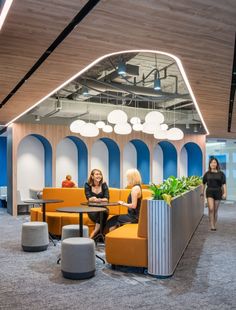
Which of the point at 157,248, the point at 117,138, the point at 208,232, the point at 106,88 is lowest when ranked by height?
the point at 208,232

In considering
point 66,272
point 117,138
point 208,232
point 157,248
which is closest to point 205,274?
point 157,248

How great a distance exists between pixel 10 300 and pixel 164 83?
8202 millimetres

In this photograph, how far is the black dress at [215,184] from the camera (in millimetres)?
7633

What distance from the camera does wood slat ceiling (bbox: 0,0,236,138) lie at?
10.6ft

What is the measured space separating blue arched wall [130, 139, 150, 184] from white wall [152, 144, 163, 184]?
71 cm

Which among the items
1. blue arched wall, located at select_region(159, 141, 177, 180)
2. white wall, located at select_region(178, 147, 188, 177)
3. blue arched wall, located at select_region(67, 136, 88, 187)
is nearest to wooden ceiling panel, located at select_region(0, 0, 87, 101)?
blue arched wall, located at select_region(67, 136, 88, 187)

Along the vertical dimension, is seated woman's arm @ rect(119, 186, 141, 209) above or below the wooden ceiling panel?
below

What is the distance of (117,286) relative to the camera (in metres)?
4.16

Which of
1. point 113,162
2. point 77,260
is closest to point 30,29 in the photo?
point 77,260

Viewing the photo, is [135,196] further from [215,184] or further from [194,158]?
[194,158]

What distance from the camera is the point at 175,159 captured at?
14.1 meters

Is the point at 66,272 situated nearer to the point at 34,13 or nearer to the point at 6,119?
the point at 34,13

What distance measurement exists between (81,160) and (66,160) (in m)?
0.54

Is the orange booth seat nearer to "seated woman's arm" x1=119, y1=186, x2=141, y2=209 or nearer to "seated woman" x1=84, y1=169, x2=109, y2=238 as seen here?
"seated woman's arm" x1=119, y1=186, x2=141, y2=209
